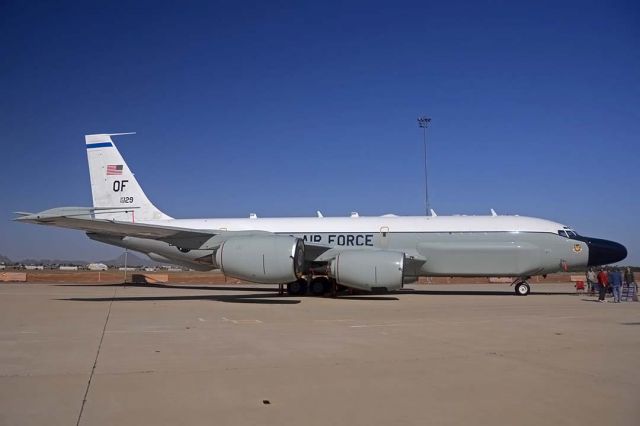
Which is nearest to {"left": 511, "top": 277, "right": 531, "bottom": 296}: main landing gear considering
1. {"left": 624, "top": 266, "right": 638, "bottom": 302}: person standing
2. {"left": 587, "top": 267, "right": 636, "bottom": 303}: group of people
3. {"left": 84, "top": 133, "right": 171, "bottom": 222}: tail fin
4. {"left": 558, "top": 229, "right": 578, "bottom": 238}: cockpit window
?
{"left": 558, "top": 229, "right": 578, "bottom": 238}: cockpit window

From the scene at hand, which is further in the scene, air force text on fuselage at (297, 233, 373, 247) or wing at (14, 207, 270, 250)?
air force text on fuselage at (297, 233, 373, 247)

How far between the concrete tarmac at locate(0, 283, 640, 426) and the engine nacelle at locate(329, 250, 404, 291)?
7119 millimetres

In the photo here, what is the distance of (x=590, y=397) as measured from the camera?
5.38 m

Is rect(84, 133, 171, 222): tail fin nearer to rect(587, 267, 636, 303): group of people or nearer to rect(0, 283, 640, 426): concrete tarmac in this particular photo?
rect(0, 283, 640, 426): concrete tarmac

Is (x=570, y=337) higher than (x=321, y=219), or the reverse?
(x=321, y=219)

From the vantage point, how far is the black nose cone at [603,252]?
2202 cm

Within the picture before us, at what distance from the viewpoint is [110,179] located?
27.1 meters

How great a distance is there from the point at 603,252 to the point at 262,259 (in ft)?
47.6

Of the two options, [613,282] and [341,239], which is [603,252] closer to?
[613,282]

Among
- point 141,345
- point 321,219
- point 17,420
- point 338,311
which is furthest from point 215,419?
point 321,219

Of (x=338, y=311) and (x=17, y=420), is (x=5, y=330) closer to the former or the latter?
(x=17, y=420)

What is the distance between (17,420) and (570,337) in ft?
29.2

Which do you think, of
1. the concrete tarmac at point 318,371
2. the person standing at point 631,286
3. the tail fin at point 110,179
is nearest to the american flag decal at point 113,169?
the tail fin at point 110,179

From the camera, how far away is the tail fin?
27.1 m
